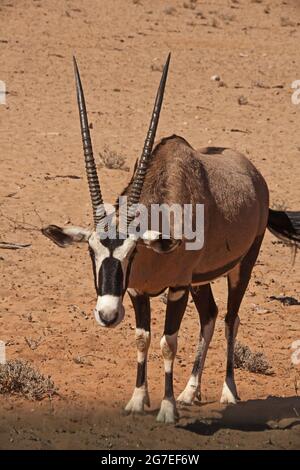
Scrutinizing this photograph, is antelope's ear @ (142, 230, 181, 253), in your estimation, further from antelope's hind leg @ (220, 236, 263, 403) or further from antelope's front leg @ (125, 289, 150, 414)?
antelope's hind leg @ (220, 236, 263, 403)

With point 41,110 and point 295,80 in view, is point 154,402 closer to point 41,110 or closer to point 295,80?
point 41,110

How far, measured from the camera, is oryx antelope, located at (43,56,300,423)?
628cm

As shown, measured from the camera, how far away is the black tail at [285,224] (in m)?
8.92

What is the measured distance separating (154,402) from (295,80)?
15233mm

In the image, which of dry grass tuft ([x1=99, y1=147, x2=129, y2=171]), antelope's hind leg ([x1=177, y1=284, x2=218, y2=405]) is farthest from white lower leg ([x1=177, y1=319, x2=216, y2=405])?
dry grass tuft ([x1=99, y1=147, x2=129, y2=171])

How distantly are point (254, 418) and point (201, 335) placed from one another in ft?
3.11

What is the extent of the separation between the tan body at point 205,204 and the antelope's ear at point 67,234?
1.27 ft

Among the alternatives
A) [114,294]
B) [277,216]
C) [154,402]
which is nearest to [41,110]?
[277,216]

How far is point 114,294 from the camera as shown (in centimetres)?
610

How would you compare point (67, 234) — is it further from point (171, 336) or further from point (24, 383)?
point (24, 383)

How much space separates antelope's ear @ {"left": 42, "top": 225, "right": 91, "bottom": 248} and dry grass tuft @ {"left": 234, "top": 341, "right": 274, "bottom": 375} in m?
2.68

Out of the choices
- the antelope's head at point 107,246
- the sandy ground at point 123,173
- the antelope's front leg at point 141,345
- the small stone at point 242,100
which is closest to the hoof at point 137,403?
the antelope's front leg at point 141,345

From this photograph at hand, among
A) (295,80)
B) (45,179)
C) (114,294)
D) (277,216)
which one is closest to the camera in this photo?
(114,294)

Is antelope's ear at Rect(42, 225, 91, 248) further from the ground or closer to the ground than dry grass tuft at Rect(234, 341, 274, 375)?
further from the ground
